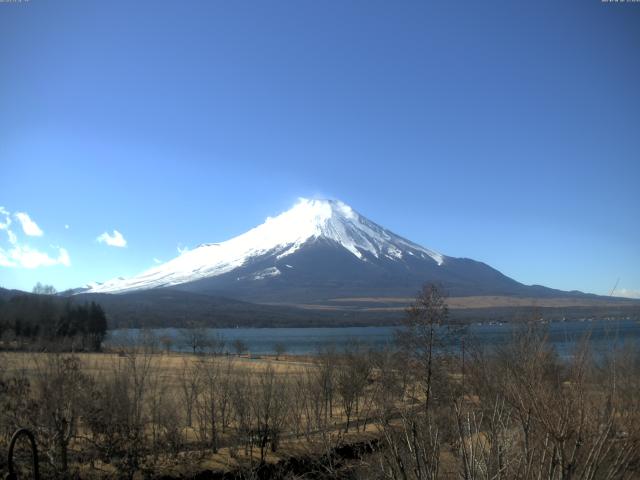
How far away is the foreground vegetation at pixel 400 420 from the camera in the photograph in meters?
5.97

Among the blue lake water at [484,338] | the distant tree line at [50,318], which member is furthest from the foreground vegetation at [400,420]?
the distant tree line at [50,318]

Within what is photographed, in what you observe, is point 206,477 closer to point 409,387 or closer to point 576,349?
point 576,349

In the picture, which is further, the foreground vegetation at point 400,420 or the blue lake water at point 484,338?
the blue lake water at point 484,338

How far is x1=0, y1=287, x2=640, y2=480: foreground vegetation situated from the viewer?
19.6ft

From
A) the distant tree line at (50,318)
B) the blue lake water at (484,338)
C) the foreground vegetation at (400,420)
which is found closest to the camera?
the foreground vegetation at (400,420)

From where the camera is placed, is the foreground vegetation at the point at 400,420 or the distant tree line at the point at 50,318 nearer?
the foreground vegetation at the point at 400,420

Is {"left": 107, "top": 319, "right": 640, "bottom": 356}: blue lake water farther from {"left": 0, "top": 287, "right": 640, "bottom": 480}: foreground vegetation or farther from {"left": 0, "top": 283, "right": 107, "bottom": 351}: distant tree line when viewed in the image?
{"left": 0, "top": 283, "right": 107, "bottom": 351}: distant tree line

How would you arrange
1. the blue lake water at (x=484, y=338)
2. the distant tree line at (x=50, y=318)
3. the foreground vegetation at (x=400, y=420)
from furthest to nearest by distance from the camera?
the distant tree line at (x=50, y=318)
the blue lake water at (x=484, y=338)
the foreground vegetation at (x=400, y=420)

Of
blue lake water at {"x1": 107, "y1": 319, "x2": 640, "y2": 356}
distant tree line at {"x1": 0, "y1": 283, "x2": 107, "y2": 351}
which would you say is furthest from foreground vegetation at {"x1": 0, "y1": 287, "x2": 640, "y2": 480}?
distant tree line at {"x1": 0, "y1": 283, "x2": 107, "y2": 351}

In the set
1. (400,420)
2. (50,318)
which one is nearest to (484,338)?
(400,420)

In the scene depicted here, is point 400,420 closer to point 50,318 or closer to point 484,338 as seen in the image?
point 484,338

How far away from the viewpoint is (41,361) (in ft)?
60.0

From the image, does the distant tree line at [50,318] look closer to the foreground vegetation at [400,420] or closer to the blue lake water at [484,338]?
the blue lake water at [484,338]

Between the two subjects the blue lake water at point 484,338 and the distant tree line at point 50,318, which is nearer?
the blue lake water at point 484,338
